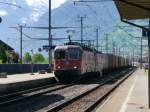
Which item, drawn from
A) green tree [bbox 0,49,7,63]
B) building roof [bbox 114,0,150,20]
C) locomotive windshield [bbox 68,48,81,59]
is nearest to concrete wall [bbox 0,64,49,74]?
green tree [bbox 0,49,7,63]

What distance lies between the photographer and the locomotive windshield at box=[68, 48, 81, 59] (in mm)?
42753

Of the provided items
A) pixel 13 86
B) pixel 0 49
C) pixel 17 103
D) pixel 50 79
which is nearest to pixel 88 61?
pixel 50 79

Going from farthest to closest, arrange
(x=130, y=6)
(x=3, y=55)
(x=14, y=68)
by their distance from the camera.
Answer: (x=3, y=55) → (x=14, y=68) → (x=130, y=6)

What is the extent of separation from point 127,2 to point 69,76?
27586 mm

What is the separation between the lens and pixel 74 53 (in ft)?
141

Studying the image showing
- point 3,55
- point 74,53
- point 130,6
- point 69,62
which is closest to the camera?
point 130,6

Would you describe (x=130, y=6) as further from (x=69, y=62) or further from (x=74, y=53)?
(x=74, y=53)

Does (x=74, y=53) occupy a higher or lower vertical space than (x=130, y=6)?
lower

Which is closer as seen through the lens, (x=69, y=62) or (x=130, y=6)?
(x=130, y=6)

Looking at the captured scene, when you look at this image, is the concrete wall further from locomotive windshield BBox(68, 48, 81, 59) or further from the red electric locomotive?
locomotive windshield BBox(68, 48, 81, 59)

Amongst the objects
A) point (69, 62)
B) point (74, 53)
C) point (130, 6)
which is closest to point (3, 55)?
point (74, 53)

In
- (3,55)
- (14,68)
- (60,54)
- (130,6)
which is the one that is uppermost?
(3,55)

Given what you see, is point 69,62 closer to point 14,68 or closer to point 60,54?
point 60,54

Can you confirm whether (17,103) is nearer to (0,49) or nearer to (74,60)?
(74,60)
